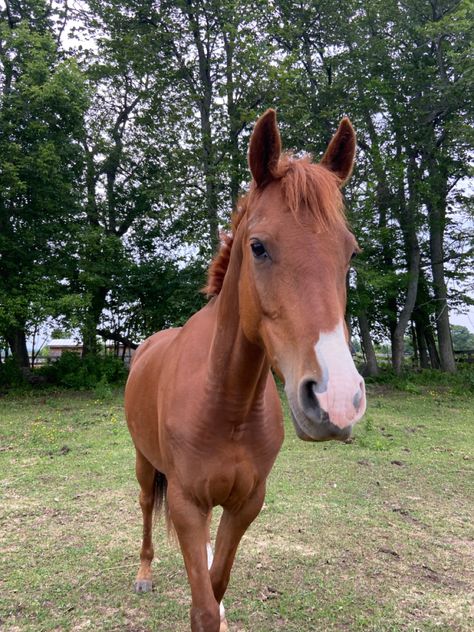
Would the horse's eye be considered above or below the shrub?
above

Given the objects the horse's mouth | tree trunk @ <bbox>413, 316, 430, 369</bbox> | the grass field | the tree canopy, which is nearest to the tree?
the tree canopy

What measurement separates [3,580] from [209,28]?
16668 mm

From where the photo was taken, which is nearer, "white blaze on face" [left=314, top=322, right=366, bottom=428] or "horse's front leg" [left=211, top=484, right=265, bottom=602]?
"white blaze on face" [left=314, top=322, right=366, bottom=428]

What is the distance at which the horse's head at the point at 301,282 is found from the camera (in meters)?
1.30

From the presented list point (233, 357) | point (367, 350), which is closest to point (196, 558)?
point (233, 357)

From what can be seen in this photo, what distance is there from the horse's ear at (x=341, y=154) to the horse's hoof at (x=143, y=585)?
10.3ft

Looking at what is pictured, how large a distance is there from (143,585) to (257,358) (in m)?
2.32

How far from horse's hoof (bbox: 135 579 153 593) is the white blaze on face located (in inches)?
111

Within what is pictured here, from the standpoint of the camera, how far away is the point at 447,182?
16.8 m

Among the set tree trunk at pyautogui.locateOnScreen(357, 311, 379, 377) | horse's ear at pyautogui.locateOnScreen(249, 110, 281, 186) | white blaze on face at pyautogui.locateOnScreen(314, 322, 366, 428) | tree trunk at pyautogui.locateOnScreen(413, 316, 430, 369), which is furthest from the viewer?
tree trunk at pyautogui.locateOnScreen(413, 316, 430, 369)

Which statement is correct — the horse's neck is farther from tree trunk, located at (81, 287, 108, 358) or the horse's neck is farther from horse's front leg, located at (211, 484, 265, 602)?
tree trunk, located at (81, 287, 108, 358)

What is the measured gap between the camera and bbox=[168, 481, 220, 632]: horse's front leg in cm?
207

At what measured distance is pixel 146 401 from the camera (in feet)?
10.4

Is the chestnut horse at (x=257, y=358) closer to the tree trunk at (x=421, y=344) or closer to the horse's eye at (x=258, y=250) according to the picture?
the horse's eye at (x=258, y=250)
